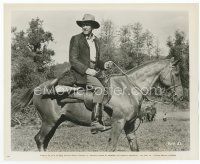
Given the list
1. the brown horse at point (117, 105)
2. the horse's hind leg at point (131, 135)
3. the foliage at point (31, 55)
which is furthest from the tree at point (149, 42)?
the foliage at point (31, 55)

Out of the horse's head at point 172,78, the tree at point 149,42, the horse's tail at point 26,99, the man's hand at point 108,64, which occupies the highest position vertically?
the tree at point 149,42

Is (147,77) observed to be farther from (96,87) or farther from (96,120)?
(96,120)

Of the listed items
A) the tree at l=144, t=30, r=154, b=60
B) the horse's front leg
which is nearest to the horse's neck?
the tree at l=144, t=30, r=154, b=60

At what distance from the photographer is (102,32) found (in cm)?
334

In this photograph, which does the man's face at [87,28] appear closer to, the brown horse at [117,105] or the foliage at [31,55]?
the foliage at [31,55]

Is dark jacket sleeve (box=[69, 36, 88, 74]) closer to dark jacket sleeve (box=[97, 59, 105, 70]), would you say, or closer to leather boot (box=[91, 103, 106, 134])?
→ dark jacket sleeve (box=[97, 59, 105, 70])

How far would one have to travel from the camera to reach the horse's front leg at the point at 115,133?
322 cm

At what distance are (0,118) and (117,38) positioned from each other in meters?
1.27

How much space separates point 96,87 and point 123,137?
0.51 m

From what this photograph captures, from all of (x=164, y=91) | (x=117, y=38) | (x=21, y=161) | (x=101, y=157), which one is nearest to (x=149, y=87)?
(x=164, y=91)

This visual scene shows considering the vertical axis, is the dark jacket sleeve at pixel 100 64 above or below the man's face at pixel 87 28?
below

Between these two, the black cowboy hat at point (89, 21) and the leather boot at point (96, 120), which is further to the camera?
the black cowboy hat at point (89, 21)

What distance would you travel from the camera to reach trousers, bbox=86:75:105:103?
3.20 meters

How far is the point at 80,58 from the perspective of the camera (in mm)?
3281
